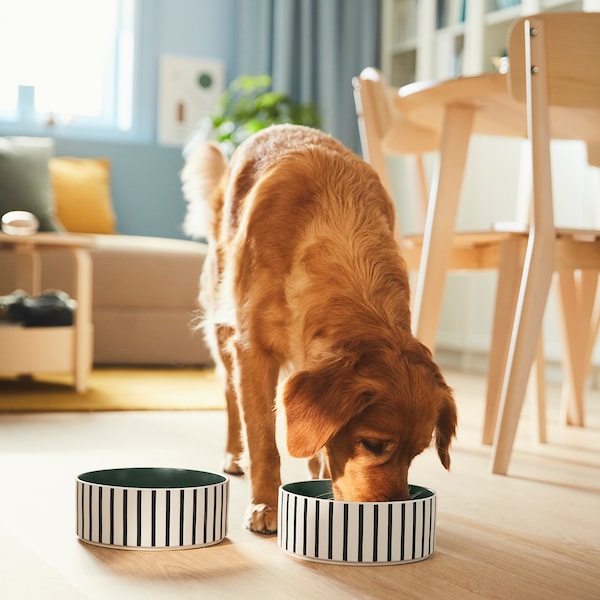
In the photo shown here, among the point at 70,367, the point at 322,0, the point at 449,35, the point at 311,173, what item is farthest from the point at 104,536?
the point at 322,0

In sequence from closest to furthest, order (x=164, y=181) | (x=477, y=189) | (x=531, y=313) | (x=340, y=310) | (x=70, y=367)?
(x=340, y=310), (x=531, y=313), (x=70, y=367), (x=477, y=189), (x=164, y=181)

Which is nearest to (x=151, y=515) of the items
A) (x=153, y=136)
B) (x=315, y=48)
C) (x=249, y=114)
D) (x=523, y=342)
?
(x=523, y=342)

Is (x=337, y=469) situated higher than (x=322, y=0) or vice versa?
(x=322, y=0)

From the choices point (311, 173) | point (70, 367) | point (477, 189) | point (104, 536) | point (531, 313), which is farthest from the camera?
point (477, 189)

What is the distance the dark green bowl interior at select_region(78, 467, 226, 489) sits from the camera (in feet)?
5.24

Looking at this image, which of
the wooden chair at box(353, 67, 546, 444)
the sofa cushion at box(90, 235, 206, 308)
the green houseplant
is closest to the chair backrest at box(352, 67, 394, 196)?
the wooden chair at box(353, 67, 546, 444)

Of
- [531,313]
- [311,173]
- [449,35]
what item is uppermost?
[449,35]

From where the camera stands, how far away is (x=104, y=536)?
4.83ft

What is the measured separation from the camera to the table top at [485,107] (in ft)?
7.64

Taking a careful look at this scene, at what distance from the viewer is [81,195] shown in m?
5.43

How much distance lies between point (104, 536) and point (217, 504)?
0.18 meters

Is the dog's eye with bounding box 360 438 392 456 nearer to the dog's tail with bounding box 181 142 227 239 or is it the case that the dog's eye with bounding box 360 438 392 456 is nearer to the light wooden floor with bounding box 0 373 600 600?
the light wooden floor with bounding box 0 373 600 600

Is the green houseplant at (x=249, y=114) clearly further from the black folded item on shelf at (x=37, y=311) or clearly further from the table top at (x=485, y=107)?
the table top at (x=485, y=107)

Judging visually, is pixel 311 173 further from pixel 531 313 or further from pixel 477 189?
pixel 477 189
